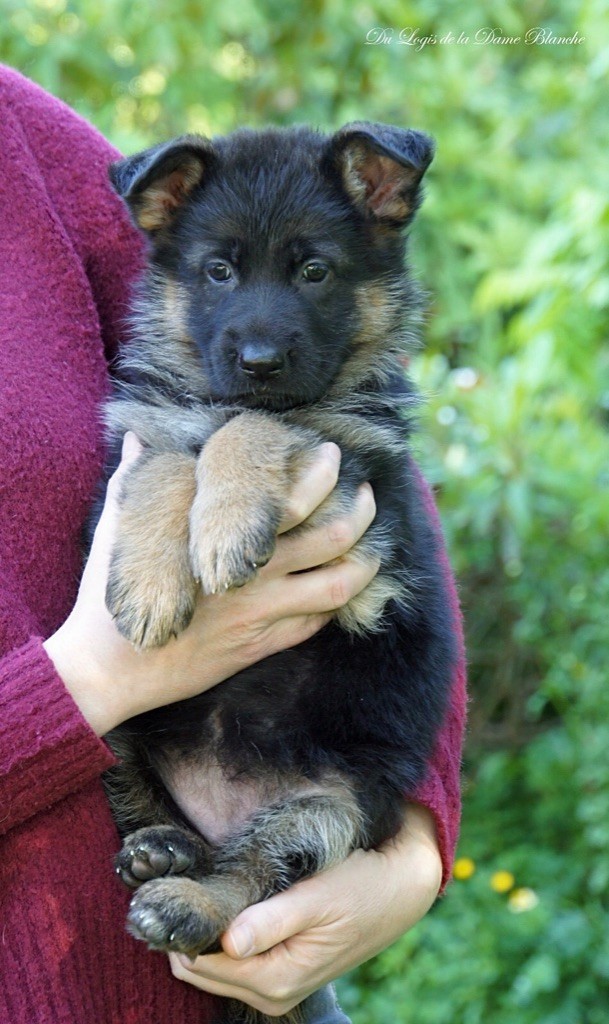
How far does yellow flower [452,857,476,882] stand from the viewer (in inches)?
183

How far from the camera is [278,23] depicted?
20.4 feet

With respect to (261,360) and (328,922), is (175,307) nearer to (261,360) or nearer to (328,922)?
(261,360)

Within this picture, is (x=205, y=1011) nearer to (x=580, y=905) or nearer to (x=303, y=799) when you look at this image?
(x=303, y=799)

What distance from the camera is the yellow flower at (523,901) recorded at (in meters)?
4.40

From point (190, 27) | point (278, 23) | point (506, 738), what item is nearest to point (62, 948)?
point (506, 738)

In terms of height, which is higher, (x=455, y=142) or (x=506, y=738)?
(x=455, y=142)

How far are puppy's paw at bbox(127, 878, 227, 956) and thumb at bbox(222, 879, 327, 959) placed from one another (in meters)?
0.03

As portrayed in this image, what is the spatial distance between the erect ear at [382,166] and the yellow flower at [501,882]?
2878mm

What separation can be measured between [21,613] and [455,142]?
5.43 metres

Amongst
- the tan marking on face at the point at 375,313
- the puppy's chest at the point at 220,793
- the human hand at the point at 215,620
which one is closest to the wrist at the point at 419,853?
the puppy's chest at the point at 220,793

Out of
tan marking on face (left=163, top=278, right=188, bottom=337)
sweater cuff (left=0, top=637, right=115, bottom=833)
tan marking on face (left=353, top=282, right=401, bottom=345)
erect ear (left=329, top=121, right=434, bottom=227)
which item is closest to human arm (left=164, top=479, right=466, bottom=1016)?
sweater cuff (left=0, top=637, right=115, bottom=833)

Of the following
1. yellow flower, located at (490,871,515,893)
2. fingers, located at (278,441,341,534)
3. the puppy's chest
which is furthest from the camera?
yellow flower, located at (490,871,515,893)

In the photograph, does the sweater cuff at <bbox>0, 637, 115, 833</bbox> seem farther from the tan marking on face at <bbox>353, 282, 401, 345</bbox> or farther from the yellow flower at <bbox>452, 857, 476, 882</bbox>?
the yellow flower at <bbox>452, 857, 476, 882</bbox>

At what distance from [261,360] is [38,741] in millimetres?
896
